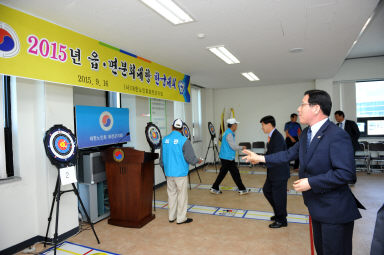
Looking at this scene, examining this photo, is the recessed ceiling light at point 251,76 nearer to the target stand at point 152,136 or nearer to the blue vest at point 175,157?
the target stand at point 152,136

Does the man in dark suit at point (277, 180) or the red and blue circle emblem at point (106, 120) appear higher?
the red and blue circle emblem at point (106, 120)

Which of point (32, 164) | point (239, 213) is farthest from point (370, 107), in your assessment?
point (32, 164)

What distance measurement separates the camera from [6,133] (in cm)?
305

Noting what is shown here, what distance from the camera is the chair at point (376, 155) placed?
22.7 ft

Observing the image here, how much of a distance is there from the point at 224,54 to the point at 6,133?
3.52 m

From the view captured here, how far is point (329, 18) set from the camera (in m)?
3.14

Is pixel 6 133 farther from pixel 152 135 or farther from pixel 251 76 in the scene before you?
pixel 251 76

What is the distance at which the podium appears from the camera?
3.62 metres

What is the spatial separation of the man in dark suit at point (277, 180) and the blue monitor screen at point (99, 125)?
7.28 ft

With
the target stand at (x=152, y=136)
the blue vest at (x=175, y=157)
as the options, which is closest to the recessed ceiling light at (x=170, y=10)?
the blue vest at (x=175, y=157)

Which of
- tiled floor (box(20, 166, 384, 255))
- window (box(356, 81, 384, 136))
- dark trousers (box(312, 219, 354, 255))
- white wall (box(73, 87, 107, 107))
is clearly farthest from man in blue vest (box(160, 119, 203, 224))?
window (box(356, 81, 384, 136))

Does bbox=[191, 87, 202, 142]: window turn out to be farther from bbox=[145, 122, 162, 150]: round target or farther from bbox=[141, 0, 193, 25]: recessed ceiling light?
bbox=[141, 0, 193, 25]: recessed ceiling light

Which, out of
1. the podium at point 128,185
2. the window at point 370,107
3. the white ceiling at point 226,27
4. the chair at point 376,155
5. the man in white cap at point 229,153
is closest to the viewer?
the white ceiling at point 226,27

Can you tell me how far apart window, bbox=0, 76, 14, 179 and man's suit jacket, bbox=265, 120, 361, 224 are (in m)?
3.26
